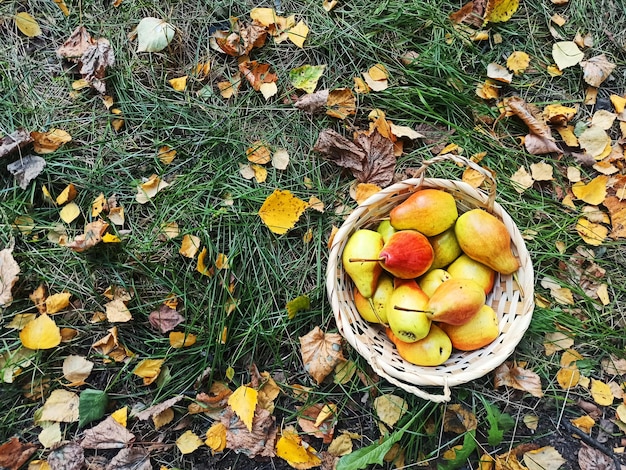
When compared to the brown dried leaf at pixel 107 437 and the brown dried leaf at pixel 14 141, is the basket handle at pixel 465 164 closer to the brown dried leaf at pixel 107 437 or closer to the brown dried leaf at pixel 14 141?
the brown dried leaf at pixel 107 437

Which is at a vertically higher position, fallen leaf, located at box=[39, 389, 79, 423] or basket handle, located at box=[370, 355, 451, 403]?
basket handle, located at box=[370, 355, 451, 403]

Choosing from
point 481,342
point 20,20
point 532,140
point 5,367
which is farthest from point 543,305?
point 20,20

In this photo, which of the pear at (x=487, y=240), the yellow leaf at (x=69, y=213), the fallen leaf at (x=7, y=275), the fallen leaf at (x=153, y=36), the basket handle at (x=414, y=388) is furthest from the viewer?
the fallen leaf at (x=153, y=36)

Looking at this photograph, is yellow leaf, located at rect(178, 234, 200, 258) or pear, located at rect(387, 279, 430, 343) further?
yellow leaf, located at rect(178, 234, 200, 258)

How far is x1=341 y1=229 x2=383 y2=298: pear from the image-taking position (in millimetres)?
1745

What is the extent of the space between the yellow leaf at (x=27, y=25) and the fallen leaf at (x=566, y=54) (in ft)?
7.71

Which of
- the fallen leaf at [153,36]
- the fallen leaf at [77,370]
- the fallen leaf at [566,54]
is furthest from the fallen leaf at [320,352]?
the fallen leaf at [566,54]

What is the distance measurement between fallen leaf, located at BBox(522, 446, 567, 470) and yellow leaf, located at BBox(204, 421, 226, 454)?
1161 millimetres

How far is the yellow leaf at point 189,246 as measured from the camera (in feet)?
6.46

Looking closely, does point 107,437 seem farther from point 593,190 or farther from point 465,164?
point 593,190

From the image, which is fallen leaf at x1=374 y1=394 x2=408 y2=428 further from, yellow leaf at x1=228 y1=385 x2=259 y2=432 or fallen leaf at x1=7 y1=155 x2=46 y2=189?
fallen leaf at x1=7 y1=155 x2=46 y2=189

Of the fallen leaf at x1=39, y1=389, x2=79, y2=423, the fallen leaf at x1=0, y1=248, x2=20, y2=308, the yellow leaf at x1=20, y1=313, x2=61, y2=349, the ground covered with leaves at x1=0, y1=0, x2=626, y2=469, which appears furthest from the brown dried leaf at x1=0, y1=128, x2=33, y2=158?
the fallen leaf at x1=39, y1=389, x2=79, y2=423

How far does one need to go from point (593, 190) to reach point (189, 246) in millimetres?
1721

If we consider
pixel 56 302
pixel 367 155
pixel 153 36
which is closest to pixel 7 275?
pixel 56 302
